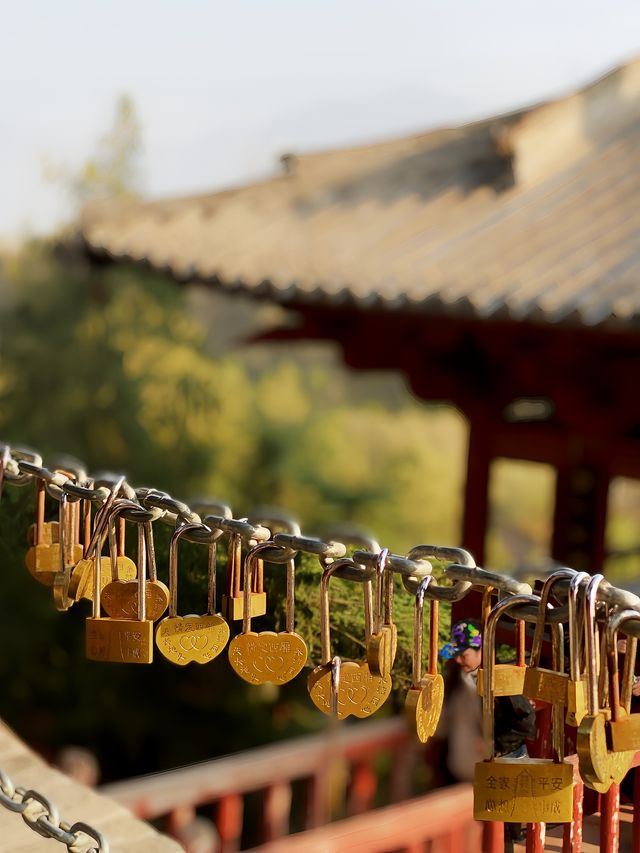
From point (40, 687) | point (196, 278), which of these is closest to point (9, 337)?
point (40, 687)

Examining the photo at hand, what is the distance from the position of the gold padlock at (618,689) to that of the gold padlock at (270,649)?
0.30 m

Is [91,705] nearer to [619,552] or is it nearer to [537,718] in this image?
[619,552]

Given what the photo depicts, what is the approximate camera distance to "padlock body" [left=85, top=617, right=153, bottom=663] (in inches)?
39.8

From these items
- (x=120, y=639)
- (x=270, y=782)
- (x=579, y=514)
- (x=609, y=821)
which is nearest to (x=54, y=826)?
(x=120, y=639)

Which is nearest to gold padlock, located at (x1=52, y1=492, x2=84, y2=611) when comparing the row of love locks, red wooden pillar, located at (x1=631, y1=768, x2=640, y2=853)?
the row of love locks

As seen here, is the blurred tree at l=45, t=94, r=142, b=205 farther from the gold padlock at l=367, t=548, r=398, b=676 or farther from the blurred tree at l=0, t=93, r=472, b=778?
the gold padlock at l=367, t=548, r=398, b=676

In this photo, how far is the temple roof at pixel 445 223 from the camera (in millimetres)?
2816

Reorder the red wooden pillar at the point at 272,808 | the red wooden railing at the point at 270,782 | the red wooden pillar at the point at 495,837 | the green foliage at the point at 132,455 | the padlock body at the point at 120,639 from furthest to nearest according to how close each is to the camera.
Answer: the green foliage at the point at 132,455, the red wooden pillar at the point at 272,808, the red wooden railing at the point at 270,782, the red wooden pillar at the point at 495,837, the padlock body at the point at 120,639

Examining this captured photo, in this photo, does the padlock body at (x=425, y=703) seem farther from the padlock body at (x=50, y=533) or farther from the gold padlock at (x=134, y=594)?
the padlock body at (x=50, y=533)

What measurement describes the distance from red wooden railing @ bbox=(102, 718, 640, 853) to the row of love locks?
213 millimetres

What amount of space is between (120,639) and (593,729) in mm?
494

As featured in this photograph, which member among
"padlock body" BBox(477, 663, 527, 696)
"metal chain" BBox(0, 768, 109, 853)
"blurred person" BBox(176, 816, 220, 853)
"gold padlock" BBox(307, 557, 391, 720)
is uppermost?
"padlock body" BBox(477, 663, 527, 696)

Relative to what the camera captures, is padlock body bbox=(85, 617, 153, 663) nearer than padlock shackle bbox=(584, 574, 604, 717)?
No

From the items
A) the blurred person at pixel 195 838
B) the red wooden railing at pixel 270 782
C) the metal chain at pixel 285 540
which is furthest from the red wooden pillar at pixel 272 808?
the metal chain at pixel 285 540
